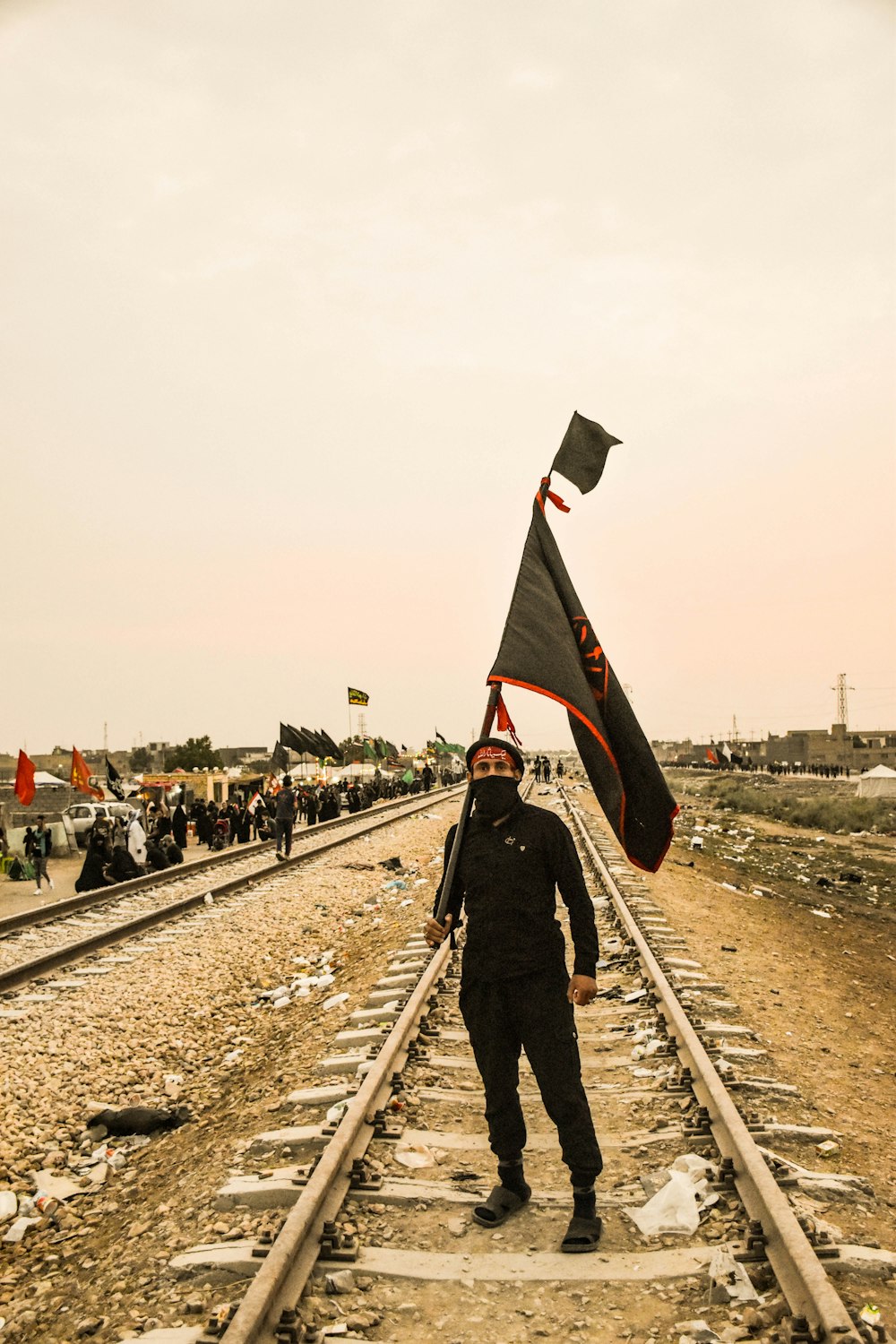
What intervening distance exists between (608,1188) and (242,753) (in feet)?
445

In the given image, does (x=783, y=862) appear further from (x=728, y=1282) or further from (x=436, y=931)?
(x=728, y=1282)

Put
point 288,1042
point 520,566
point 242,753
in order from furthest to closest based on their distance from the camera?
1. point 242,753
2. point 288,1042
3. point 520,566

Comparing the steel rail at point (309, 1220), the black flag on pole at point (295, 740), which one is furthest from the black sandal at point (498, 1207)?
the black flag on pole at point (295, 740)

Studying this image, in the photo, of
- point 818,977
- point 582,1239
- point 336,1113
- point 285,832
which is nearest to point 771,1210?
point 582,1239

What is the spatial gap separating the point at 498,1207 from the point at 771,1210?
1.04m

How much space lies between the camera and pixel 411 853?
72.5 feet

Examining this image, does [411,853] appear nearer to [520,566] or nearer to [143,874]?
[143,874]

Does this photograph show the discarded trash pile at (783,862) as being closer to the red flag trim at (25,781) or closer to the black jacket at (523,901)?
the red flag trim at (25,781)

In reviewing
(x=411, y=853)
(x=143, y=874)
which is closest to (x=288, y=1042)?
(x=143, y=874)

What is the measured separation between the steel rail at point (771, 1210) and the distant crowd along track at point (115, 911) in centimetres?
696

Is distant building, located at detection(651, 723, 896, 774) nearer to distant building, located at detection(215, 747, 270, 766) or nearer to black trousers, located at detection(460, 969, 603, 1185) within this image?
distant building, located at detection(215, 747, 270, 766)

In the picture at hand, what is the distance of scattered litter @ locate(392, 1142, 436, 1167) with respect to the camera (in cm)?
454

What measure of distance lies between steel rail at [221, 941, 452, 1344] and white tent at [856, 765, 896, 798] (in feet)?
190

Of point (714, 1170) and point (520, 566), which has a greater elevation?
point (520, 566)
